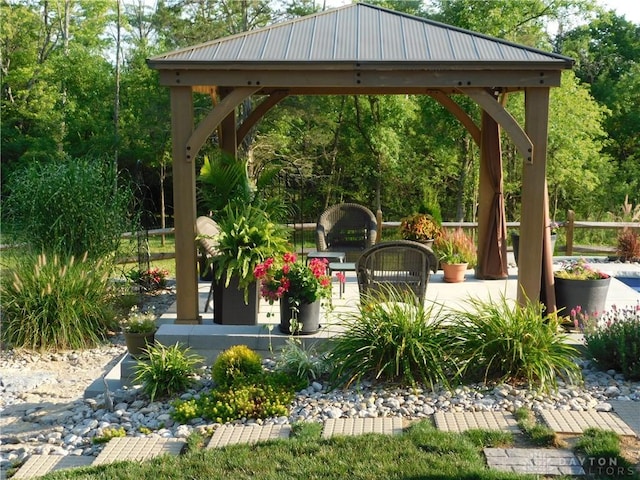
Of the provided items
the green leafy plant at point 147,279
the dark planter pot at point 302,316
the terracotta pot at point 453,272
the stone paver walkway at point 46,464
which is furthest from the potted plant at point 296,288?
the green leafy plant at point 147,279

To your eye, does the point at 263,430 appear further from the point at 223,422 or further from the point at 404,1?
the point at 404,1

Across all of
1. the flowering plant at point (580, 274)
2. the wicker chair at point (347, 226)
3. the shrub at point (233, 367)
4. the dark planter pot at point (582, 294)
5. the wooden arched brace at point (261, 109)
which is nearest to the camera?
the shrub at point (233, 367)

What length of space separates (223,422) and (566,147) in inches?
571

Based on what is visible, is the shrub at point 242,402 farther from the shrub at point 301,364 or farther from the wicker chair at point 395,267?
the wicker chair at point 395,267

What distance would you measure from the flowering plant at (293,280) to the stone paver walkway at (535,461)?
2.11m

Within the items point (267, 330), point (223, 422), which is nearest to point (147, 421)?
point (223, 422)

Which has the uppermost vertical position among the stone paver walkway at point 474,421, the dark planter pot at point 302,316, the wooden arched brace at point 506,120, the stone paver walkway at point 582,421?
the wooden arched brace at point 506,120

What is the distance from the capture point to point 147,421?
4719 mm

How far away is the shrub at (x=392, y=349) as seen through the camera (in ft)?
16.0

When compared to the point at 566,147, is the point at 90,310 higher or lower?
lower

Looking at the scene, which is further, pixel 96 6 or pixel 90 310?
pixel 96 6

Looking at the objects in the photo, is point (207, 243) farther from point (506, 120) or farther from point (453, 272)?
point (453, 272)

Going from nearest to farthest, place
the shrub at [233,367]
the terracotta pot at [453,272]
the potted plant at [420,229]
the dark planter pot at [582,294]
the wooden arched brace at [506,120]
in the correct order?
the shrub at [233,367] < the wooden arched brace at [506,120] < the dark planter pot at [582,294] < the terracotta pot at [453,272] < the potted plant at [420,229]

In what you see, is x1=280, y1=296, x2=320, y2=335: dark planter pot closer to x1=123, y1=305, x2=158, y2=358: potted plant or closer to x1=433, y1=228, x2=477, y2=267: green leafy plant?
x1=123, y1=305, x2=158, y2=358: potted plant
